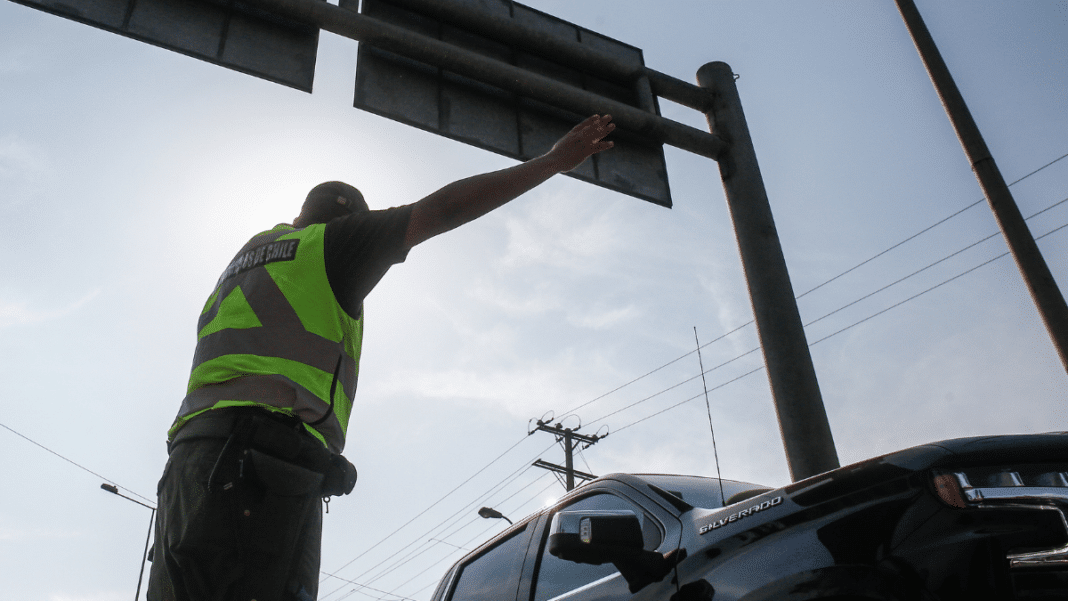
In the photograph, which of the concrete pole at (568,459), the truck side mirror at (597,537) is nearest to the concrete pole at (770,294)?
the truck side mirror at (597,537)

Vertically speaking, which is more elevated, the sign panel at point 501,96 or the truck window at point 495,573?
the sign panel at point 501,96

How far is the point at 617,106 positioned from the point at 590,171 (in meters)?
0.62

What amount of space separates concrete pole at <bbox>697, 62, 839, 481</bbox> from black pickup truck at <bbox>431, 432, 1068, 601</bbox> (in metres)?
2.79

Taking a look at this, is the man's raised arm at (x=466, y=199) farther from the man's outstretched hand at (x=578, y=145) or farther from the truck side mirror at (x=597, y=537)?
the truck side mirror at (x=597, y=537)

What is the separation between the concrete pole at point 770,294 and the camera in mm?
5297

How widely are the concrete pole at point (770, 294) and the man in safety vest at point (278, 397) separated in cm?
381

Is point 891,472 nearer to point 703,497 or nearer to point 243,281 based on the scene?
point 703,497

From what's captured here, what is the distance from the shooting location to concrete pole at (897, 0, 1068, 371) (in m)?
4.65

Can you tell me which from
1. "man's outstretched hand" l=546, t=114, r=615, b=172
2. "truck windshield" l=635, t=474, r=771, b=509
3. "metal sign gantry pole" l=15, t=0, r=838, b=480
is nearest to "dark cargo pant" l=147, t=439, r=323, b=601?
"man's outstretched hand" l=546, t=114, r=615, b=172

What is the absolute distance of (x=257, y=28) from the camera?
5.73m

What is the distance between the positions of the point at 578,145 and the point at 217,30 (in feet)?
14.7

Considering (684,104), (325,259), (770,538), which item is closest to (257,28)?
(684,104)

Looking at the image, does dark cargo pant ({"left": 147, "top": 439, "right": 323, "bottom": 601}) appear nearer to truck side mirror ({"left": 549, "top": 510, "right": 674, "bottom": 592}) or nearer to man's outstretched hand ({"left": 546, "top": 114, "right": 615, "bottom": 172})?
truck side mirror ({"left": 549, "top": 510, "right": 674, "bottom": 592})

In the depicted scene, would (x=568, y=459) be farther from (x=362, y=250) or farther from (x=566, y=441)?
(x=362, y=250)
